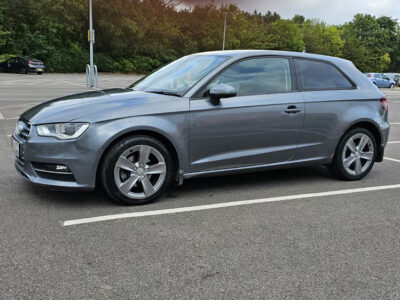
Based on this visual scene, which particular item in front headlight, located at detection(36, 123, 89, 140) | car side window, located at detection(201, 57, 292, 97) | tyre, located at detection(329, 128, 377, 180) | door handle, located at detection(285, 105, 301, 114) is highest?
car side window, located at detection(201, 57, 292, 97)

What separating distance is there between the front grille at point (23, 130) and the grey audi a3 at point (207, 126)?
1cm

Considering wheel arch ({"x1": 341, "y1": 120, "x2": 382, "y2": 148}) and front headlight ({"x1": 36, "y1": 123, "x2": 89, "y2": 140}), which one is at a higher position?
front headlight ({"x1": 36, "y1": 123, "x2": 89, "y2": 140})

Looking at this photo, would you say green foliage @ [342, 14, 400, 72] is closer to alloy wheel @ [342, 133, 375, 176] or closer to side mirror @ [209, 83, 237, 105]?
alloy wheel @ [342, 133, 375, 176]

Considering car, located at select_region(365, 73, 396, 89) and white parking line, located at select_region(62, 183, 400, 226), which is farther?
car, located at select_region(365, 73, 396, 89)

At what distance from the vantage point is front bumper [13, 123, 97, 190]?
4.05m

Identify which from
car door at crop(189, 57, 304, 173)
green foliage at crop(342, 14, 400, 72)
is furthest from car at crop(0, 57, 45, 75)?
green foliage at crop(342, 14, 400, 72)

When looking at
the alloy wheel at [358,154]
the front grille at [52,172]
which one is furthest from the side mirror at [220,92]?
the alloy wheel at [358,154]

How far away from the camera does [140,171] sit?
4359mm

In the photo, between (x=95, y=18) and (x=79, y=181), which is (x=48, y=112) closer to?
(x=79, y=181)

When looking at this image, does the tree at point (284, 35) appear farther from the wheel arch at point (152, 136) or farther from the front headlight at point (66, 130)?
the front headlight at point (66, 130)

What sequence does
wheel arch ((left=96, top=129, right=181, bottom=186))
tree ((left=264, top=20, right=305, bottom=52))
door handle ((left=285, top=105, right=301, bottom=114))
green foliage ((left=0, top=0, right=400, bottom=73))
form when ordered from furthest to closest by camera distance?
tree ((left=264, top=20, right=305, bottom=52)) < green foliage ((left=0, top=0, right=400, bottom=73)) < door handle ((left=285, top=105, right=301, bottom=114)) < wheel arch ((left=96, top=129, right=181, bottom=186))

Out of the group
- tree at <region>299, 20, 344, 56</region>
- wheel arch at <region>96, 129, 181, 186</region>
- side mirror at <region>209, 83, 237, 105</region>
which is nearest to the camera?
wheel arch at <region>96, 129, 181, 186</region>

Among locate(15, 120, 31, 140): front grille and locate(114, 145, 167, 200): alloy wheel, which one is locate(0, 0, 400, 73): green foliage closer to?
locate(15, 120, 31, 140): front grille

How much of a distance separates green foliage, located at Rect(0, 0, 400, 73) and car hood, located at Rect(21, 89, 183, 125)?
135 feet
